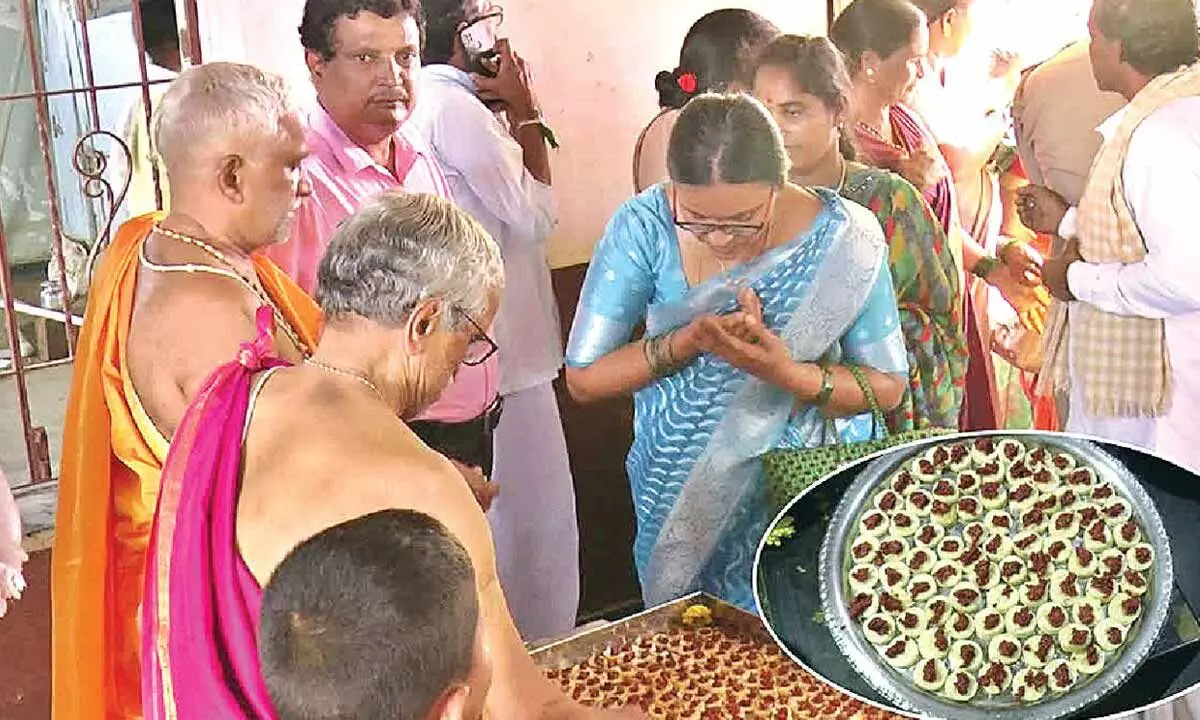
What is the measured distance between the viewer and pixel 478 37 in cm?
240

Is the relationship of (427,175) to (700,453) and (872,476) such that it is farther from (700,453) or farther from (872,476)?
(872,476)

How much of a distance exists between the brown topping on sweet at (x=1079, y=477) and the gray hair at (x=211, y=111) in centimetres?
111

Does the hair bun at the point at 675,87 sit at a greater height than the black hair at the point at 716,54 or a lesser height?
lesser

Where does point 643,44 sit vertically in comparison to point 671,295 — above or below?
above

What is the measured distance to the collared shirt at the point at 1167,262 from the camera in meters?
1.91

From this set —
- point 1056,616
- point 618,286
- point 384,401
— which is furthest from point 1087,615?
point 384,401

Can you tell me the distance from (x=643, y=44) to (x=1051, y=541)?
1036mm

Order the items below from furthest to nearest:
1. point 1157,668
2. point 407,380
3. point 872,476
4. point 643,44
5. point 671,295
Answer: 1. point 643,44
2. point 671,295
3. point 872,476
4. point 1157,668
5. point 407,380

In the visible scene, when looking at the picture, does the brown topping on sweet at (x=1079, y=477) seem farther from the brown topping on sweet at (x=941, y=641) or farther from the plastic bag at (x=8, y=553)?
the plastic bag at (x=8, y=553)

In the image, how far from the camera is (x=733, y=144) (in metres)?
2.12

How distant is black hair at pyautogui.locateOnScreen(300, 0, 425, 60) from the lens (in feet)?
7.43

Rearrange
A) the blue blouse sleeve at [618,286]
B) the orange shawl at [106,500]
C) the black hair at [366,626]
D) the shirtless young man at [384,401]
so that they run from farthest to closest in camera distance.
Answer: the blue blouse sleeve at [618,286], the orange shawl at [106,500], the shirtless young man at [384,401], the black hair at [366,626]

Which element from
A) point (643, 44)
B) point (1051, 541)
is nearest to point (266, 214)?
point (643, 44)

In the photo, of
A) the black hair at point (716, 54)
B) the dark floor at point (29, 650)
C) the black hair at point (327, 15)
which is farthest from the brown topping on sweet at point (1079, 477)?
the dark floor at point (29, 650)
